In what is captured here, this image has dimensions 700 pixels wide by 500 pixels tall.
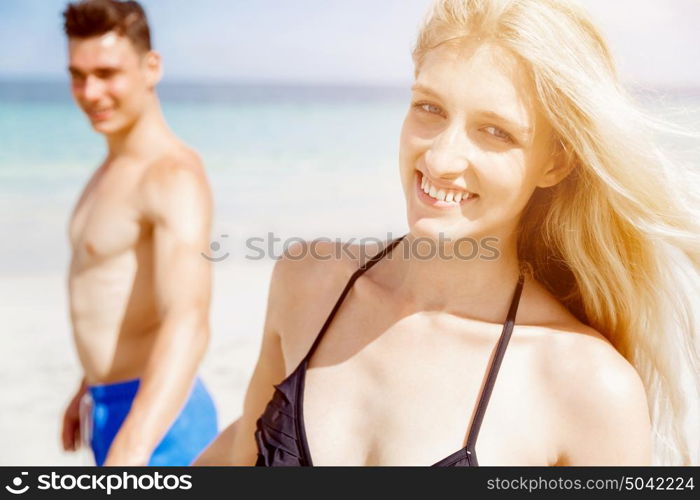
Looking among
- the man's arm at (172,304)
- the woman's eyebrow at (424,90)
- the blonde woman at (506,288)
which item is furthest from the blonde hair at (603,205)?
the man's arm at (172,304)

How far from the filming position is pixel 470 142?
5.53ft

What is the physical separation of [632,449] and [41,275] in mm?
8964

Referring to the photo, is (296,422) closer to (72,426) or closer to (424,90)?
(424,90)

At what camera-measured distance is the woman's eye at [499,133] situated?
1.69m

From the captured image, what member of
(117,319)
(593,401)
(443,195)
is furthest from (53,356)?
(593,401)

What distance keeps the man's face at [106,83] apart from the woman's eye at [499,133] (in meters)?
2.20

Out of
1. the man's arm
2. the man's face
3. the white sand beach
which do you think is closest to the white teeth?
the man's arm

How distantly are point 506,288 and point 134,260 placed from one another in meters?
1.84

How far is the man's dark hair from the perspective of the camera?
348 cm

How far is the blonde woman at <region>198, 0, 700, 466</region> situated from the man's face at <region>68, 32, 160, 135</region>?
1727 millimetres

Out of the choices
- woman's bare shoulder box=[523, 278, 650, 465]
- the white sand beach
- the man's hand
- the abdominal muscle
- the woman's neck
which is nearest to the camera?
woman's bare shoulder box=[523, 278, 650, 465]

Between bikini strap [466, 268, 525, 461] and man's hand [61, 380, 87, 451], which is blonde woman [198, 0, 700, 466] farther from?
man's hand [61, 380, 87, 451]

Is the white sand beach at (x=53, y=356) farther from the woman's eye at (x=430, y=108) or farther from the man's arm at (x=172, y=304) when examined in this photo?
the woman's eye at (x=430, y=108)
